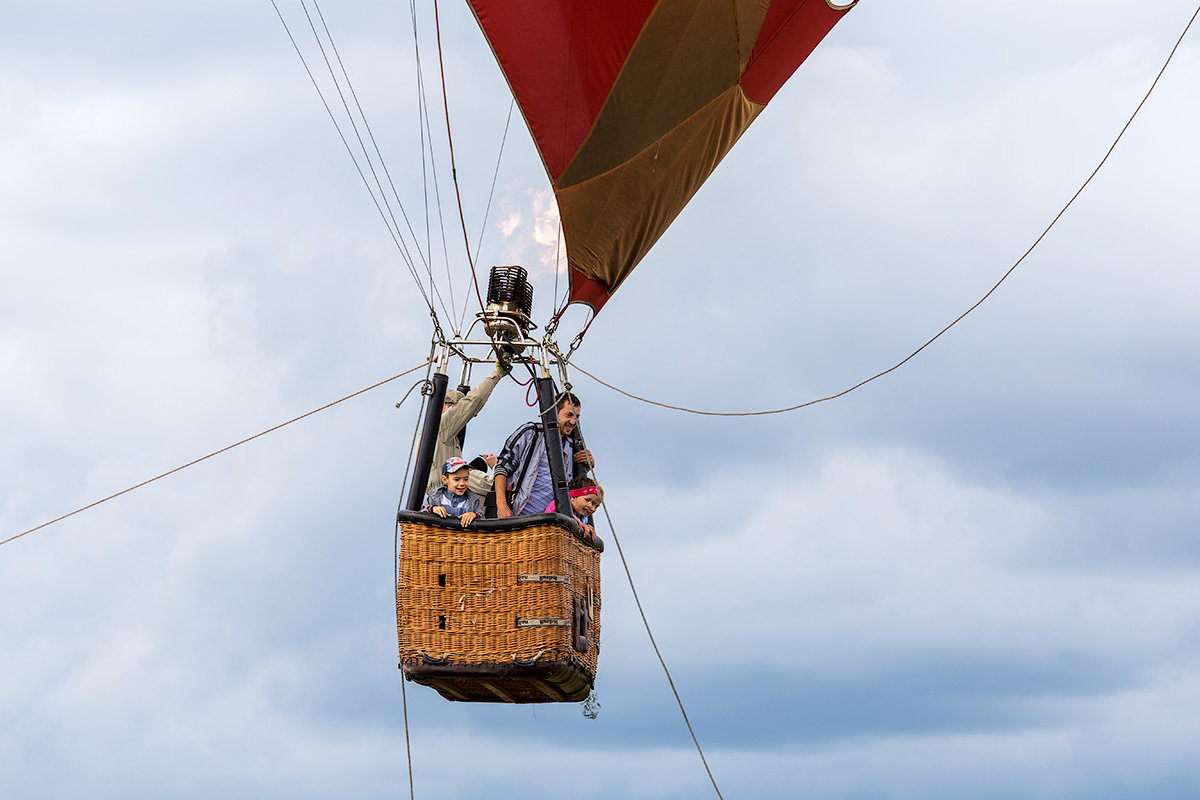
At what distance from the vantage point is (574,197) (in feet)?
31.1

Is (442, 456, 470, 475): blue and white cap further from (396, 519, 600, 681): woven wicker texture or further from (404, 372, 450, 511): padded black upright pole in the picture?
(396, 519, 600, 681): woven wicker texture

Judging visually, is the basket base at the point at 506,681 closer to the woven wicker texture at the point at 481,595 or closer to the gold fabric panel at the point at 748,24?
the woven wicker texture at the point at 481,595

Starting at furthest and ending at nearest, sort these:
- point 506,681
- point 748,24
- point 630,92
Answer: point 748,24 → point 630,92 → point 506,681

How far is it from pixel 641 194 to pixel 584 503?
8.80ft

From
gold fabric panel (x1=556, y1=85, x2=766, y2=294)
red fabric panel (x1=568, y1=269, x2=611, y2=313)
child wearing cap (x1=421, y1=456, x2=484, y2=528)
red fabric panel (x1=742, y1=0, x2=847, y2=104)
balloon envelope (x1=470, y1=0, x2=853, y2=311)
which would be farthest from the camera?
red fabric panel (x1=742, y1=0, x2=847, y2=104)

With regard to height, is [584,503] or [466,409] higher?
[466,409]

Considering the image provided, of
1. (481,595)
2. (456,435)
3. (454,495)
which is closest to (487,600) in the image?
(481,595)

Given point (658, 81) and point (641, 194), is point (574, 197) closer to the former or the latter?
point (641, 194)

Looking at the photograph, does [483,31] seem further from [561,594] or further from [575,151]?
[561,594]

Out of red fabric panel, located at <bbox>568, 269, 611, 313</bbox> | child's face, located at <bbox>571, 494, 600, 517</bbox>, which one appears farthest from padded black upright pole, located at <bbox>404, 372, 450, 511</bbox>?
red fabric panel, located at <bbox>568, 269, 611, 313</bbox>

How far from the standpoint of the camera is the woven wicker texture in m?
7.44

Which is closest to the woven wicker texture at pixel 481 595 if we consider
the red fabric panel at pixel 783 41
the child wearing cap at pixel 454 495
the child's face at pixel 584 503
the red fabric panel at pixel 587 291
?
the child wearing cap at pixel 454 495

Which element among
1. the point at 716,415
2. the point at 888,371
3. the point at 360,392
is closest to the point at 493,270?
the point at 360,392

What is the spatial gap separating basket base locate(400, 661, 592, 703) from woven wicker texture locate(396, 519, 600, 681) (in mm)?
36
